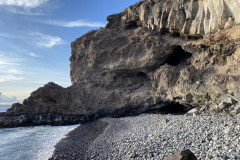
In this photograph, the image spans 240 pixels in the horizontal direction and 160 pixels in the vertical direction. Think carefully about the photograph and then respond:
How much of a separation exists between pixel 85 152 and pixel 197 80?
12.9m

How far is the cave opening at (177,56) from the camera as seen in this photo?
24147 mm

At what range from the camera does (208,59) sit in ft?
63.0

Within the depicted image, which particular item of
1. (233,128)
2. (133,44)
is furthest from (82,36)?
(233,128)

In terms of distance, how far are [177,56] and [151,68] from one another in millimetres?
3950

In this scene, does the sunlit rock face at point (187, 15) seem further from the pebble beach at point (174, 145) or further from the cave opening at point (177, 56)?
the pebble beach at point (174, 145)

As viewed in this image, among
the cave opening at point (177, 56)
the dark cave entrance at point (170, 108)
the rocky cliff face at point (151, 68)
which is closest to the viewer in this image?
the rocky cliff face at point (151, 68)

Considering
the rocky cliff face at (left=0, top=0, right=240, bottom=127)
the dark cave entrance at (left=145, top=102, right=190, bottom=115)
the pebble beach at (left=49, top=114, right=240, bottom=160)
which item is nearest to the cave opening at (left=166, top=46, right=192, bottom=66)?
the rocky cliff face at (left=0, top=0, right=240, bottom=127)

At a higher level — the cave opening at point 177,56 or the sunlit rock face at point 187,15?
the sunlit rock face at point 187,15

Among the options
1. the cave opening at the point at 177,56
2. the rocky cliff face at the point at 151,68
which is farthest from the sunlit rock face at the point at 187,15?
the cave opening at the point at 177,56

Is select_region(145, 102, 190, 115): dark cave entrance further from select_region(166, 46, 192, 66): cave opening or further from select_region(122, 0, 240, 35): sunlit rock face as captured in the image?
select_region(122, 0, 240, 35): sunlit rock face

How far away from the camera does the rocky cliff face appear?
16281mm

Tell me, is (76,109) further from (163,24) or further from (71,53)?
(163,24)

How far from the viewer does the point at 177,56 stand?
25.1 meters

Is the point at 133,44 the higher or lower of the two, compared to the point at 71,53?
lower
